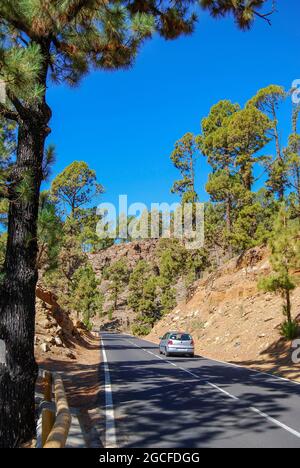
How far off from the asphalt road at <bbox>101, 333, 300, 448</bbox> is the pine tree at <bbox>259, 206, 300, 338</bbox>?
7.60 meters

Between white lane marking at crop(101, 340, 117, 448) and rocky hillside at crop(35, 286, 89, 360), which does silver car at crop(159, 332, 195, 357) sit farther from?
white lane marking at crop(101, 340, 117, 448)

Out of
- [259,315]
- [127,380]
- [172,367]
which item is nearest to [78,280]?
[259,315]

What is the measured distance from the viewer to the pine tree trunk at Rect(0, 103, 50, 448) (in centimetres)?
798

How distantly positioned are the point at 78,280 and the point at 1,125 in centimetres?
4816

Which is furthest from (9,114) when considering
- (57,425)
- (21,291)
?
(57,425)

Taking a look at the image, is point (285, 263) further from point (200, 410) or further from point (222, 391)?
point (200, 410)

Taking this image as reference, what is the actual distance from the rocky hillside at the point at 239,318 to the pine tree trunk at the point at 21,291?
38.0 ft

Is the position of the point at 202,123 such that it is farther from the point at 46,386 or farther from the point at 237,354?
the point at 46,386

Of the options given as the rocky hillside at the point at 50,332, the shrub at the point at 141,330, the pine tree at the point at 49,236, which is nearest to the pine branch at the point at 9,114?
the pine tree at the point at 49,236

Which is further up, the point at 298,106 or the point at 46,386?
the point at 298,106

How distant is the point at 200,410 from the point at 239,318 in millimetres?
23730

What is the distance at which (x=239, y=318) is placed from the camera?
108 feet

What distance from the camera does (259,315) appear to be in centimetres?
3089

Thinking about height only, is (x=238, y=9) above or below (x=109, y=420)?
above
